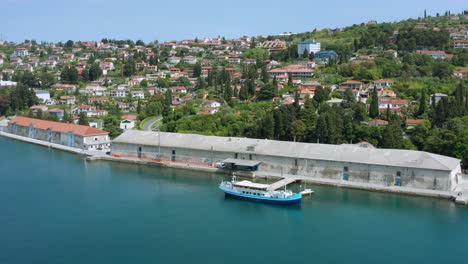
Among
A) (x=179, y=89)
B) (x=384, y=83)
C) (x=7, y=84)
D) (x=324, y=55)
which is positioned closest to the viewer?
(x=384, y=83)

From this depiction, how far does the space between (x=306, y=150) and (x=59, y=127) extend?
42.8 feet

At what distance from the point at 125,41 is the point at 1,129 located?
38.8 m

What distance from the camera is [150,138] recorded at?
19.3m

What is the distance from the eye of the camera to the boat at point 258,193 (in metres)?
13.4

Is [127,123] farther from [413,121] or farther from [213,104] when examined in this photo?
[413,121]

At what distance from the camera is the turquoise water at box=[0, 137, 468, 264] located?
10.2m

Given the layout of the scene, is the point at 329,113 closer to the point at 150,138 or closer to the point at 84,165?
the point at 150,138

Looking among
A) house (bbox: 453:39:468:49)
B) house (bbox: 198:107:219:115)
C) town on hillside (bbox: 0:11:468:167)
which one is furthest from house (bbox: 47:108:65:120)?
house (bbox: 453:39:468:49)

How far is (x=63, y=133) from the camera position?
23.0 m

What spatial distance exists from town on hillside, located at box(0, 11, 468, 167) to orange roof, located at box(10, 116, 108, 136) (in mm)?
1195

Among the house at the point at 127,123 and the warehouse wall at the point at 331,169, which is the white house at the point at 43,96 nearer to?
the house at the point at 127,123

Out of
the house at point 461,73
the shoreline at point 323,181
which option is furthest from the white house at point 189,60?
the shoreline at point 323,181

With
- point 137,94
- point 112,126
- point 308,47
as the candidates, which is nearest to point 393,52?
point 308,47

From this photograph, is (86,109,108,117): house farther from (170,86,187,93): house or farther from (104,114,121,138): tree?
(170,86,187,93): house
